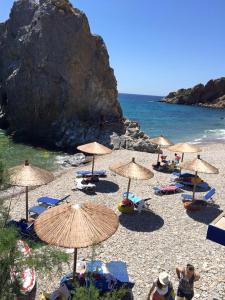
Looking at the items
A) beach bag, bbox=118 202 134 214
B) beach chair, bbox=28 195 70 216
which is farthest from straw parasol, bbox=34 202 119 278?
beach bag, bbox=118 202 134 214

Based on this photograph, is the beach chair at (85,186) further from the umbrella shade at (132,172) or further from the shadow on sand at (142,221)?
the shadow on sand at (142,221)

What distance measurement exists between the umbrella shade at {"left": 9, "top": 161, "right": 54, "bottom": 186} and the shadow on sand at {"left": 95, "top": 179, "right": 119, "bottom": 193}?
Result: 464 centimetres

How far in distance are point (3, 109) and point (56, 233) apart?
124 ft

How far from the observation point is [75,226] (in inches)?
336

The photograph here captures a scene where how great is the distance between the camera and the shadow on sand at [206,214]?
1434cm

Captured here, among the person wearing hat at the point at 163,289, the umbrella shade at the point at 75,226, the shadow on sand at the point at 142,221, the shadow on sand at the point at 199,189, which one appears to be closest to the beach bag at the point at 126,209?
the shadow on sand at the point at 142,221

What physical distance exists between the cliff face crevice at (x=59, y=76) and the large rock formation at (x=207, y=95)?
88.6 metres

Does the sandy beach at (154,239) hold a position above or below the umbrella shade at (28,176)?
below

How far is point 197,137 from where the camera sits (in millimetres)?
48406

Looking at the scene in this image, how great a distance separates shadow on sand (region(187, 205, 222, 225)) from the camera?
565 inches

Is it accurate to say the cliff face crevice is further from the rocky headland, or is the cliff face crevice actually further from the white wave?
the white wave

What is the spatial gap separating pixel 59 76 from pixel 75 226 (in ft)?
93.0

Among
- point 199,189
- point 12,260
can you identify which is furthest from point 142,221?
point 12,260

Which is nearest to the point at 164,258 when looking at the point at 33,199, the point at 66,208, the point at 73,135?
the point at 66,208
